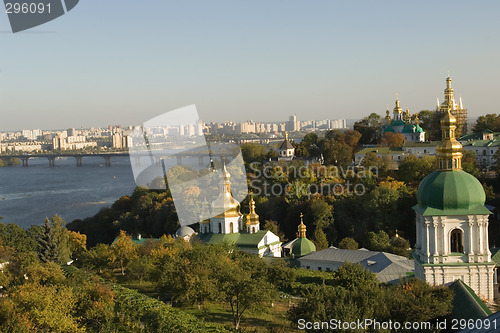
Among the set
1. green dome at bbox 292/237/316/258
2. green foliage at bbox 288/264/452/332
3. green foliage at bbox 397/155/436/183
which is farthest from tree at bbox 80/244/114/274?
green foliage at bbox 397/155/436/183

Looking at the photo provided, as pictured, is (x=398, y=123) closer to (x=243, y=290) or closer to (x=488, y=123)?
(x=488, y=123)

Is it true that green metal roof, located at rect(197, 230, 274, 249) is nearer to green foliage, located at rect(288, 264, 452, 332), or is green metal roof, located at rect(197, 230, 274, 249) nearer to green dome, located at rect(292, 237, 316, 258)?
green dome, located at rect(292, 237, 316, 258)

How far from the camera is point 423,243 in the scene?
834 centimetres

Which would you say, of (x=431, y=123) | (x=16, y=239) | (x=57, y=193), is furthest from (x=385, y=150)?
(x=57, y=193)

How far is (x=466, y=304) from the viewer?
748cm

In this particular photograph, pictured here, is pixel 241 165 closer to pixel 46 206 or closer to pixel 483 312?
pixel 46 206

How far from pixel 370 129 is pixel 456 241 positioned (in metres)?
24.6

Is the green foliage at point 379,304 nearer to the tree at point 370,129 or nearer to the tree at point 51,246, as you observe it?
the tree at point 51,246

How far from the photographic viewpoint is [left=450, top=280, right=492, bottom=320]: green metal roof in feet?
23.6

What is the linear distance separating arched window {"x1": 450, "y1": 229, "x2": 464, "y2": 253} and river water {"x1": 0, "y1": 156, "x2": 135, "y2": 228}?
77.6ft

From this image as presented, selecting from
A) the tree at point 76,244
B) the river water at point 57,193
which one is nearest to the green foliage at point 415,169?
the tree at point 76,244

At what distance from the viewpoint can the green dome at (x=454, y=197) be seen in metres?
8.17

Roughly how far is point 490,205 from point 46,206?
85.7ft

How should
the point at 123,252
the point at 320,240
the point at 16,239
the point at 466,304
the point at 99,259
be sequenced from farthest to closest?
the point at 320,240
the point at 16,239
the point at 99,259
the point at 123,252
the point at 466,304
